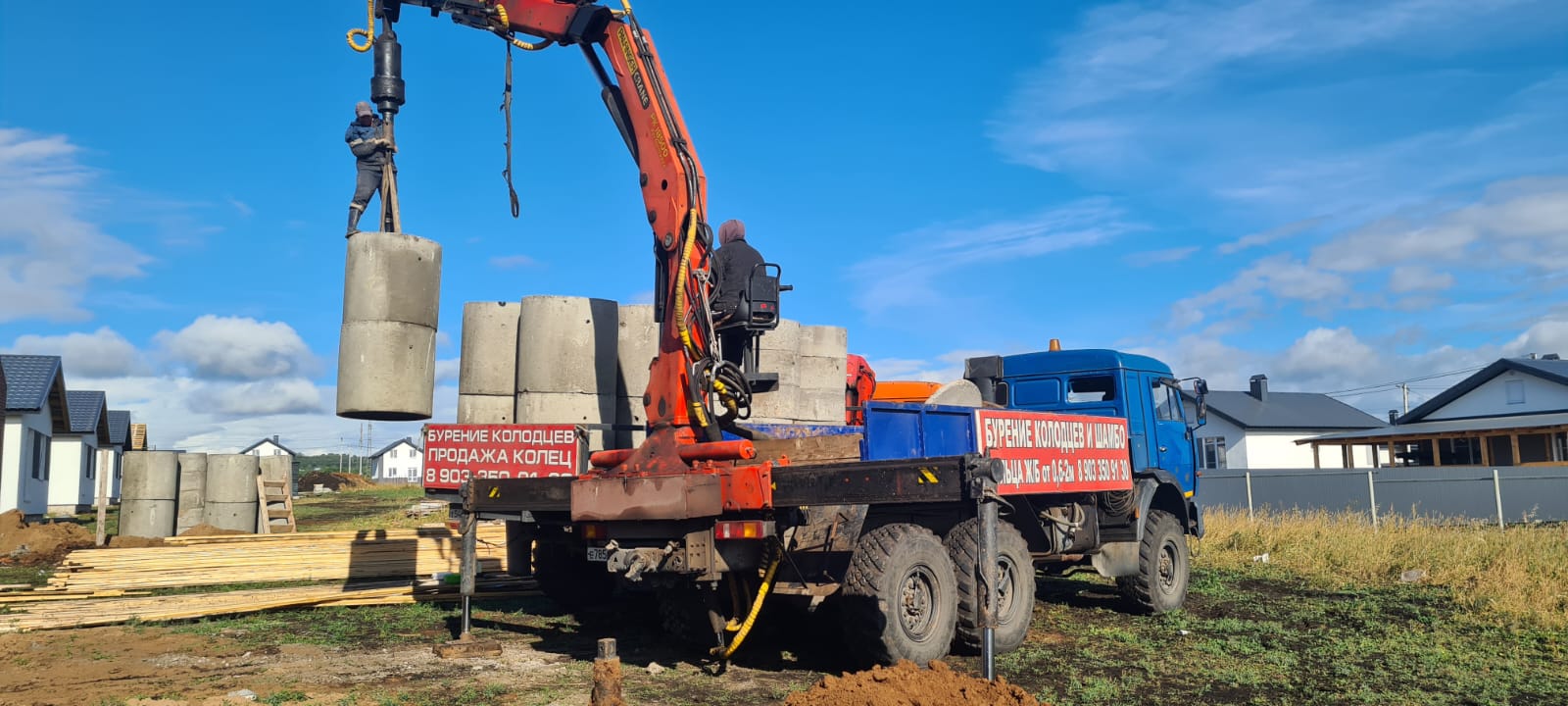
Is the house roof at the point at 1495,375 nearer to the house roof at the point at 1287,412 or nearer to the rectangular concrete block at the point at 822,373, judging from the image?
the house roof at the point at 1287,412

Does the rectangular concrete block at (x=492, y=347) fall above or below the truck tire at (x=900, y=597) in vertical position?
above

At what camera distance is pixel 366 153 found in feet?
33.3

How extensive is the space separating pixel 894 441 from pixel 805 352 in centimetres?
448

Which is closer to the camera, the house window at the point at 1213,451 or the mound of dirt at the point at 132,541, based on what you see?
A: the mound of dirt at the point at 132,541

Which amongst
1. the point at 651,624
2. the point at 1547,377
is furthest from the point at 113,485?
the point at 1547,377

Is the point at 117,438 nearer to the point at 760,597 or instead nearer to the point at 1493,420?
the point at 760,597

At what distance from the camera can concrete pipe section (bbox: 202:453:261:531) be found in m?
20.0

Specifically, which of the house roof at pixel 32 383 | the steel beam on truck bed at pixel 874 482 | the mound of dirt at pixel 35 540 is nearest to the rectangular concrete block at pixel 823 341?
the steel beam on truck bed at pixel 874 482

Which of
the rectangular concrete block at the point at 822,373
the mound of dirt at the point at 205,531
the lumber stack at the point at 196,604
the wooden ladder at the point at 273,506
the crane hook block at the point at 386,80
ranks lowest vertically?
the lumber stack at the point at 196,604

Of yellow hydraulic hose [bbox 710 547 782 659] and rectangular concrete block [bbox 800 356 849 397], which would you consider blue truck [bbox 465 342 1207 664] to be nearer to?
yellow hydraulic hose [bbox 710 547 782 659]

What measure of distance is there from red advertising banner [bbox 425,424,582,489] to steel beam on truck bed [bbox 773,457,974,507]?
4.06 m

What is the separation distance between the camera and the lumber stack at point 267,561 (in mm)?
13148

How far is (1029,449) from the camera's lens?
9000mm

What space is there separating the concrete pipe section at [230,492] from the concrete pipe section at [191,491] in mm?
125
